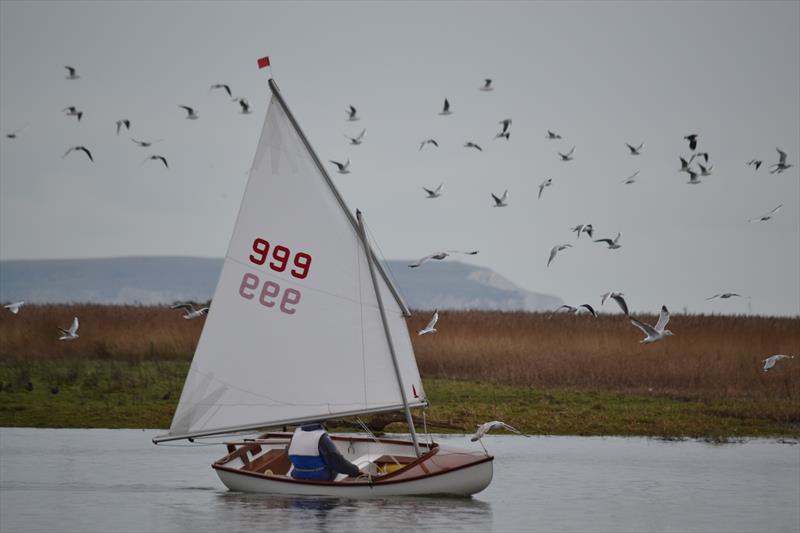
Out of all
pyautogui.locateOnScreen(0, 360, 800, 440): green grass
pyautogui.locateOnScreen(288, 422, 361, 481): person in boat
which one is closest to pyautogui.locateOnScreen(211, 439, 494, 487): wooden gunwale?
pyautogui.locateOnScreen(288, 422, 361, 481): person in boat

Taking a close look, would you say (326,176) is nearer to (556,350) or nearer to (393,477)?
(393,477)

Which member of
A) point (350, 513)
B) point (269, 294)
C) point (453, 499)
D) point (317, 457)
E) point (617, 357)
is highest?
point (617, 357)

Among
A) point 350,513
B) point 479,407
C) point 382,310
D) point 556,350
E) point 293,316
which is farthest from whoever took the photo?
point 556,350

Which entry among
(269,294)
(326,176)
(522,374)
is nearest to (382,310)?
(269,294)

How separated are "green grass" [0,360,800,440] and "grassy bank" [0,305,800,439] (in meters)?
0.06

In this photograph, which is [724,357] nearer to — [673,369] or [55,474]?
[673,369]

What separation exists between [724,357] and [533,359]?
6.84m

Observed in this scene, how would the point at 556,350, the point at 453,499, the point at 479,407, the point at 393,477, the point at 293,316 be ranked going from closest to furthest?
the point at 393,477, the point at 453,499, the point at 293,316, the point at 479,407, the point at 556,350

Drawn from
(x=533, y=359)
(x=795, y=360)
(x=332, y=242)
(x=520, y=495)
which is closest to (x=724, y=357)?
(x=795, y=360)

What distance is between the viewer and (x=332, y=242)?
2884 cm

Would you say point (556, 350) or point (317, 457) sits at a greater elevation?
point (556, 350)

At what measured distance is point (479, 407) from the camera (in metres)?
43.2

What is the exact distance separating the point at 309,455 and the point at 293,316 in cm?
288

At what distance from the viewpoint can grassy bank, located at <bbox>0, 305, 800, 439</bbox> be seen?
42.0m
